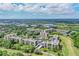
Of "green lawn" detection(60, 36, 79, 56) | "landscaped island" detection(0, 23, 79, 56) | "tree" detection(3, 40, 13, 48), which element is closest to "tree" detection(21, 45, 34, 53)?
"landscaped island" detection(0, 23, 79, 56)

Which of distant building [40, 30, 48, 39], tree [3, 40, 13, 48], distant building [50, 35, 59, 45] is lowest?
tree [3, 40, 13, 48]

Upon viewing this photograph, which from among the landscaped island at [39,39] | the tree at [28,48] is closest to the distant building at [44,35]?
the landscaped island at [39,39]

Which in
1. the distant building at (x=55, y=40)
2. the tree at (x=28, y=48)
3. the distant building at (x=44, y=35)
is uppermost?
the distant building at (x=44, y=35)

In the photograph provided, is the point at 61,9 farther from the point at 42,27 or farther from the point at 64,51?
the point at 64,51

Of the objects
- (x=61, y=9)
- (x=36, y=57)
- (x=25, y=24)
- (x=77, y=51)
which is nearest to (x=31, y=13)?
(x=25, y=24)

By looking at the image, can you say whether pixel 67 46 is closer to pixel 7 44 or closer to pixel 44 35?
pixel 44 35

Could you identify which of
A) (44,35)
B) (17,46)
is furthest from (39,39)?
(17,46)

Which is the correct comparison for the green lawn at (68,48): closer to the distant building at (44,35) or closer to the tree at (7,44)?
the distant building at (44,35)

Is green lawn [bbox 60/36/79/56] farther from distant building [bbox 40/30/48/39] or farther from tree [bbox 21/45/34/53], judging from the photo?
tree [bbox 21/45/34/53]
